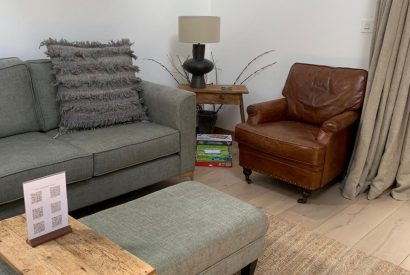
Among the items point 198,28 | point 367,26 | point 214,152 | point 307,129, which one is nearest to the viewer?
point 307,129

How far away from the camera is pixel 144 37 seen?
3389mm

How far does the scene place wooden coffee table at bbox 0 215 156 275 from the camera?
114 centimetres

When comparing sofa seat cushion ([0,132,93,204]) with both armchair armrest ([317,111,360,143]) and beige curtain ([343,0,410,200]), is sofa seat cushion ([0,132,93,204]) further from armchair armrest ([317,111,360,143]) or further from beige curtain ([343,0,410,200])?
beige curtain ([343,0,410,200])

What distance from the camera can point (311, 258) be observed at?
6.65ft

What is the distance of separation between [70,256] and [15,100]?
1458 millimetres

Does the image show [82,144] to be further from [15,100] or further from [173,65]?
[173,65]

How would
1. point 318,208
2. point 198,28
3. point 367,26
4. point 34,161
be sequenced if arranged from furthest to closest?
point 198,28
point 367,26
point 318,208
point 34,161

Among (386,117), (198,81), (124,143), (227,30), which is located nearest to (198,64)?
(198,81)

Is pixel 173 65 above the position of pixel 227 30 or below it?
below

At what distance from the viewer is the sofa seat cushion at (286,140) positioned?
245 centimetres

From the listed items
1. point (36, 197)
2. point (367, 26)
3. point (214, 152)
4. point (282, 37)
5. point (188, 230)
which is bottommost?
point (214, 152)

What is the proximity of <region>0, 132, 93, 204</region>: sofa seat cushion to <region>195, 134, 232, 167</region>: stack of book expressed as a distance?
1.26 m

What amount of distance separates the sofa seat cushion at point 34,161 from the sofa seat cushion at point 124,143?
8cm

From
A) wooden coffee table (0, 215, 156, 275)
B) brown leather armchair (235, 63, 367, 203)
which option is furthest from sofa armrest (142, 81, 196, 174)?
wooden coffee table (0, 215, 156, 275)
